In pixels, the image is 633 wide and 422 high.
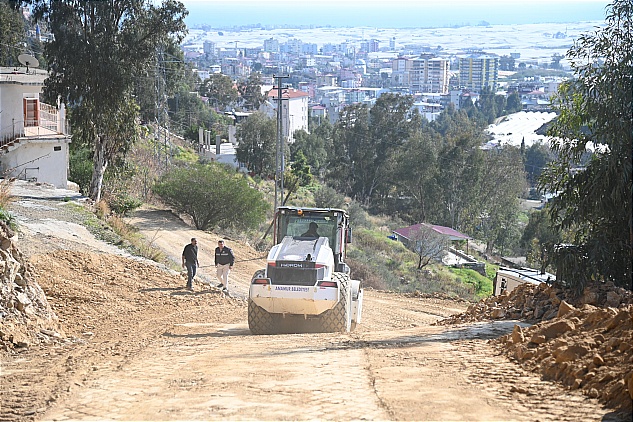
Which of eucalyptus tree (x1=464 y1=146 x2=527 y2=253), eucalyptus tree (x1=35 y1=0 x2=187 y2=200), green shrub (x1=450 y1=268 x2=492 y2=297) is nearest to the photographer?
eucalyptus tree (x1=35 y1=0 x2=187 y2=200)

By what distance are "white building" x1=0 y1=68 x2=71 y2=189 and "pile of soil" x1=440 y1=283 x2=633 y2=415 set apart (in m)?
25.2

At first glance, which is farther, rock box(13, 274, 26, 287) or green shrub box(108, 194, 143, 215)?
green shrub box(108, 194, 143, 215)

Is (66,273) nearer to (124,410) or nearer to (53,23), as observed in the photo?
(124,410)

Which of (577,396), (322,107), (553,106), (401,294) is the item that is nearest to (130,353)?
(577,396)

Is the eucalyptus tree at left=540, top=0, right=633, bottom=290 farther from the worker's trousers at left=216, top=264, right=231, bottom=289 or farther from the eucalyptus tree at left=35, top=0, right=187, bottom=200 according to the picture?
the eucalyptus tree at left=35, top=0, right=187, bottom=200

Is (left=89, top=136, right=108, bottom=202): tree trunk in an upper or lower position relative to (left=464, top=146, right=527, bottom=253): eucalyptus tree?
upper

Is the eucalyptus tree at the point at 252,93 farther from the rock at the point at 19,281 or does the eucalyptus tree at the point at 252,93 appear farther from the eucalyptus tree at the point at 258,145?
the rock at the point at 19,281

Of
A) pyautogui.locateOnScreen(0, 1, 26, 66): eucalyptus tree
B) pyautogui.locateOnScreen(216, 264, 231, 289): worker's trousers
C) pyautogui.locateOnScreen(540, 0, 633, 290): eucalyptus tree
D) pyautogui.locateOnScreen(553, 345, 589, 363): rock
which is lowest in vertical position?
pyautogui.locateOnScreen(216, 264, 231, 289): worker's trousers

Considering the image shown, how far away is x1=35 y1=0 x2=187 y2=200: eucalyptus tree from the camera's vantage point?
30.7m

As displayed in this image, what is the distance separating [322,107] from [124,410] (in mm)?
150910

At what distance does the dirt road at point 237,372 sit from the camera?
27.6ft

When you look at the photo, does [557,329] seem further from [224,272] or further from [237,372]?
[224,272]

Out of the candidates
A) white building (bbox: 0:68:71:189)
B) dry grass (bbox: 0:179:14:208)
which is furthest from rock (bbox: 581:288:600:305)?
white building (bbox: 0:68:71:189)

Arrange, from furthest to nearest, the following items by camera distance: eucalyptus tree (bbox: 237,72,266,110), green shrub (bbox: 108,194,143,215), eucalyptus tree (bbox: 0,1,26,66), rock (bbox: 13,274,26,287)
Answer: eucalyptus tree (bbox: 237,72,266,110), eucalyptus tree (bbox: 0,1,26,66), green shrub (bbox: 108,194,143,215), rock (bbox: 13,274,26,287)
